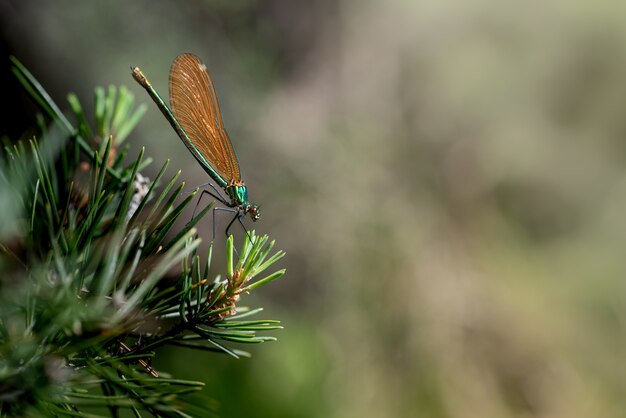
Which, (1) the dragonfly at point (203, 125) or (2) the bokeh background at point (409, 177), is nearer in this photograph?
(1) the dragonfly at point (203, 125)

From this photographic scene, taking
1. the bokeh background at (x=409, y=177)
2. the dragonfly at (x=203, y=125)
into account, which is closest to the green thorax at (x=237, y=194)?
the dragonfly at (x=203, y=125)

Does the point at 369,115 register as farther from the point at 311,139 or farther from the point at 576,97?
the point at 576,97

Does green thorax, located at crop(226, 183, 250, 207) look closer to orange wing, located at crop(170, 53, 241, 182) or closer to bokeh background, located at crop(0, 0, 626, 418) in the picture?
orange wing, located at crop(170, 53, 241, 182)

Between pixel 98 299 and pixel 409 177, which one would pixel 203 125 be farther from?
pixel 409 177

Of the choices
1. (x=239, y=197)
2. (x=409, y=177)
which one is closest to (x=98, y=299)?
(x=239, y=197)

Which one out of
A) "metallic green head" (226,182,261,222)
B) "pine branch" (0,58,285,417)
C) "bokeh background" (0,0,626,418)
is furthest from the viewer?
"bokeh background" (0,0,626,418)

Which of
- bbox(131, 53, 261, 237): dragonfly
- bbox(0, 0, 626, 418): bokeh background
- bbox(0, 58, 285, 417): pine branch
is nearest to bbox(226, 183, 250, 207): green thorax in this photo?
bbox(131, 53, 261, 237): dragonfly

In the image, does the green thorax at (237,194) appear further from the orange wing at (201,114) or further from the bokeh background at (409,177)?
the bokeh background at (409,177)
